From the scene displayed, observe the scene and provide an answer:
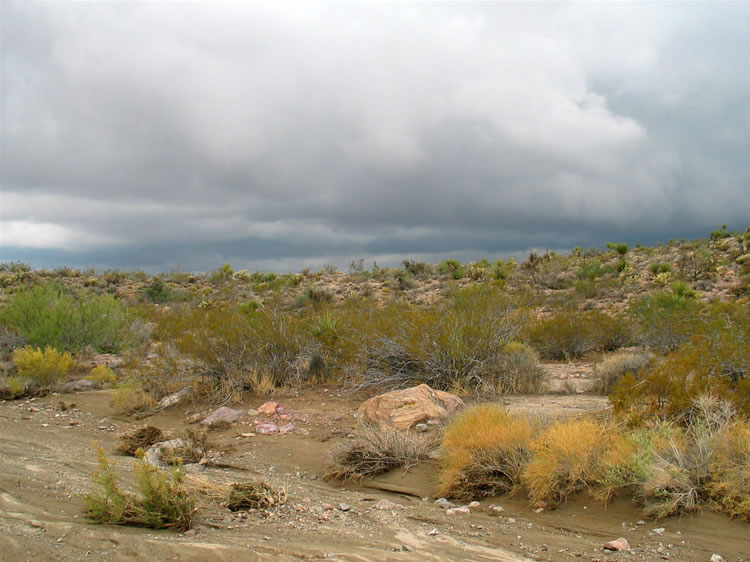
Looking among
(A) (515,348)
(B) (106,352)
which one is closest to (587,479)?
(A) (515,348)

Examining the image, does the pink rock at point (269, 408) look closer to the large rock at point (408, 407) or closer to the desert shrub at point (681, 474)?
the large rock at point (408, 407)

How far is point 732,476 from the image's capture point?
657 centimetres

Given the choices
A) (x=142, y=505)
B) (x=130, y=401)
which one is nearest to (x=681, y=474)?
(x=142, y=505)

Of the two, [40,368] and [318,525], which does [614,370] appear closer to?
[318,525]

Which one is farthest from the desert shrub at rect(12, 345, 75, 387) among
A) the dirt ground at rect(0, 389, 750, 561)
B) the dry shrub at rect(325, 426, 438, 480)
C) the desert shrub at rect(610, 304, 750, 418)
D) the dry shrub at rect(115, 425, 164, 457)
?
the desert shrub at rect(610, 304, 750, 418)

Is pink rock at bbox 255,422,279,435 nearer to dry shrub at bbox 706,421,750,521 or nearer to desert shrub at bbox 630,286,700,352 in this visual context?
dry shrub at bbox 706,421,750,521

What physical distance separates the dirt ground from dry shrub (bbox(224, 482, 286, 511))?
5.4 inches

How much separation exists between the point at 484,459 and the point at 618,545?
2.25 metres

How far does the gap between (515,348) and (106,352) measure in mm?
13408

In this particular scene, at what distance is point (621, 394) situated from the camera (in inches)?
358

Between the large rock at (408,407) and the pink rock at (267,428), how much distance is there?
5.15ft

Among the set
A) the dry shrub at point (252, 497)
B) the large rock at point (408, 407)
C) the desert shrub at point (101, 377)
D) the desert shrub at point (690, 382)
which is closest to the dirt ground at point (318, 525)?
the dry shrub at point (252, 497)

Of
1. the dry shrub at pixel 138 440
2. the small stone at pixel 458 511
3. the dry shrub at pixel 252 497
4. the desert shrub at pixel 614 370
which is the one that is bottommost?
the dry shrub at pixel 138 440

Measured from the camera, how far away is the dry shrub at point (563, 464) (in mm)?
7309
